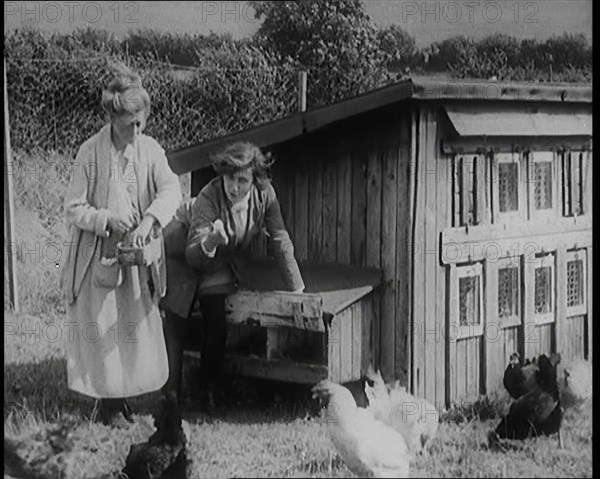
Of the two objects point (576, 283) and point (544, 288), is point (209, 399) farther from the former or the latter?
point (576, 283)

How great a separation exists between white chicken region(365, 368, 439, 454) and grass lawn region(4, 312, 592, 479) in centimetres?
5

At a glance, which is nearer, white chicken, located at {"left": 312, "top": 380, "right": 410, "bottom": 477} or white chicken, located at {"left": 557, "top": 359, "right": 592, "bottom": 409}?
white chicken, located at {"left": 312, "top": 380, "right": 410, "bottom": 477}

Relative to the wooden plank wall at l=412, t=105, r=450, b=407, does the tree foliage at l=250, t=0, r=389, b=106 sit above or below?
above

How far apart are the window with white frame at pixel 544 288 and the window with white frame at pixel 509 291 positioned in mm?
60

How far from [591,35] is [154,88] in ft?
4.26

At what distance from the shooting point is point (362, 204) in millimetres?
3885

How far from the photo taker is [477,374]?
4031 millimetres

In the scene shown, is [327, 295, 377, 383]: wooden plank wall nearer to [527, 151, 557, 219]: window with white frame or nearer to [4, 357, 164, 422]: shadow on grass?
[527, 151, 557, 219]: window with white frame

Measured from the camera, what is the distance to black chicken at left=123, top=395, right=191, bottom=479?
395 cm

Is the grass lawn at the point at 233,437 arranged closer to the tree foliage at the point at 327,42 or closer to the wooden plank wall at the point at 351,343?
the wooden plank wall at the point at 351,343

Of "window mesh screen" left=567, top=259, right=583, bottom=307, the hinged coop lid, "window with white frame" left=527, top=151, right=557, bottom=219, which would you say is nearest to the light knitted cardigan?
the hinged coop lid

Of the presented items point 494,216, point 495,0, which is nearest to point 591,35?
point 495,0

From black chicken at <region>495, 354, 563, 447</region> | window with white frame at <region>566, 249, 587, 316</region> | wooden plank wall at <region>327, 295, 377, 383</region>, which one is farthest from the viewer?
window with white frame at <region>566, 249, 587, 316</region>

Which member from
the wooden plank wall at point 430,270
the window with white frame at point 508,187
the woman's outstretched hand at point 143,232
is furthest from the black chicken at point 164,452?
the window with white frame at point 508,187
